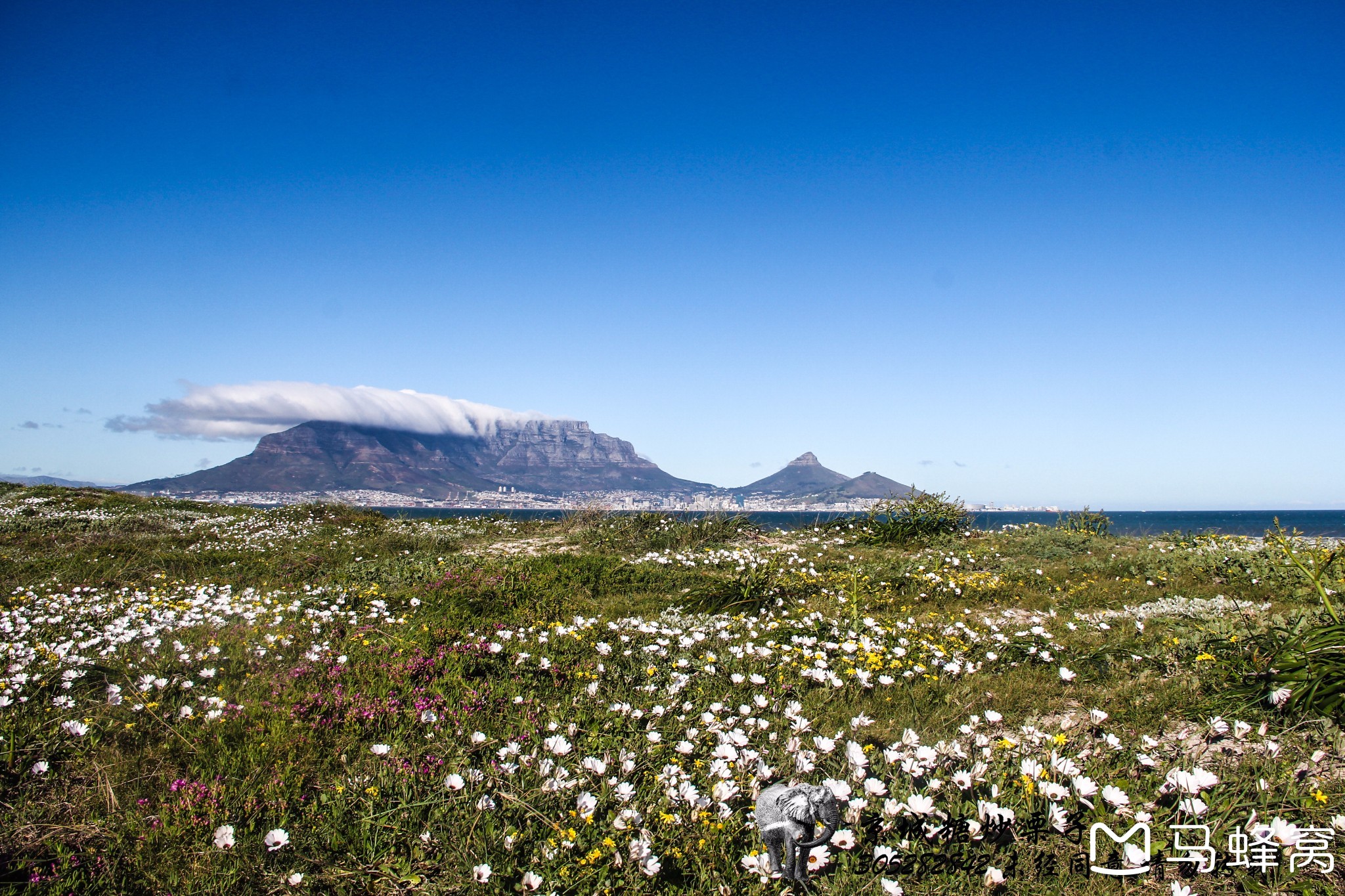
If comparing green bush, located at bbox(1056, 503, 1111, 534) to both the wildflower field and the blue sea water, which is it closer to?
the blue sea water

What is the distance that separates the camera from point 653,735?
4.18 metres

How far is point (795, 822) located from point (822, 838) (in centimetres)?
16

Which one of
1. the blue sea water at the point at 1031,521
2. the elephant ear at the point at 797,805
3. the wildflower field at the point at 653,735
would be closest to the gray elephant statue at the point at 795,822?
the elephant ear at the point at 797,805

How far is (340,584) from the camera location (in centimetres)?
968

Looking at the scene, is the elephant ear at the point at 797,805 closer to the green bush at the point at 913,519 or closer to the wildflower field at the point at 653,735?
the wildflower field at the point at 653,735

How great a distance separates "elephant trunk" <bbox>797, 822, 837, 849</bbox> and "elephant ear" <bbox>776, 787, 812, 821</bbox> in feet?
0.28

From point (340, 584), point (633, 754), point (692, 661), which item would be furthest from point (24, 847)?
point (340, 584)

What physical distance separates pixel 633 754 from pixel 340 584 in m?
7.45

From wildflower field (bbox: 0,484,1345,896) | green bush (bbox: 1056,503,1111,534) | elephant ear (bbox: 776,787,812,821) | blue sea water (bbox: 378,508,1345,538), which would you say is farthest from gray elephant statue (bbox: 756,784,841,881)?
green bush (bbox: 1056,503,1111,534)

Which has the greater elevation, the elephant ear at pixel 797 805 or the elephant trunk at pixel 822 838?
the elephant ear at pixel 797 805

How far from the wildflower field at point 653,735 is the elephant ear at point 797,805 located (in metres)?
0.17

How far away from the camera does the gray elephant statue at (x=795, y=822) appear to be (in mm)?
2945

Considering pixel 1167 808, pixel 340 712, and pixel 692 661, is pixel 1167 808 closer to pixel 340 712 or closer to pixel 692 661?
pixel 692 661

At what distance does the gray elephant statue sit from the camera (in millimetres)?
2945
